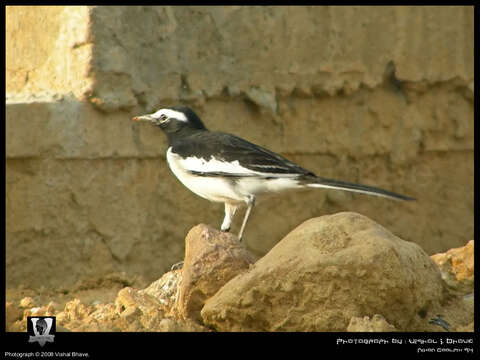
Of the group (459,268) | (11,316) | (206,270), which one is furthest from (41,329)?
(459,268)

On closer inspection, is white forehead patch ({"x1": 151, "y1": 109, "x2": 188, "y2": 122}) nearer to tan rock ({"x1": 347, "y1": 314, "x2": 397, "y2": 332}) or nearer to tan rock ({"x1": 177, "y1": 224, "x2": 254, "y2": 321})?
tan rock ({"x1": 177, "y1": 224, "x2": 254, "y2": 321})

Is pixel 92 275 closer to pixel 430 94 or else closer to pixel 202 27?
pixel 202 27

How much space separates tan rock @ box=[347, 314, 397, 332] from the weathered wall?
381 centimetres

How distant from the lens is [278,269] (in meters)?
5.53

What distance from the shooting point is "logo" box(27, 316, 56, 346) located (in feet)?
17.6

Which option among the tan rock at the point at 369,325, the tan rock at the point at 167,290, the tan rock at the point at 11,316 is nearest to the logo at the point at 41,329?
the tan rock at the point at 11,316

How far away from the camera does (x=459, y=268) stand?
6.62 meters

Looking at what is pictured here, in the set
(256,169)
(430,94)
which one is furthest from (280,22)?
(256,169)

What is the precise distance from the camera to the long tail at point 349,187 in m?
6.84

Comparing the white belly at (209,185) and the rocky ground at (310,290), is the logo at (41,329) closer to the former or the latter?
the rocky ground at (310,290)

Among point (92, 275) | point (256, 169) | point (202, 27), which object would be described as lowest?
point (92, 275)

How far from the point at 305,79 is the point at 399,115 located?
1.33m

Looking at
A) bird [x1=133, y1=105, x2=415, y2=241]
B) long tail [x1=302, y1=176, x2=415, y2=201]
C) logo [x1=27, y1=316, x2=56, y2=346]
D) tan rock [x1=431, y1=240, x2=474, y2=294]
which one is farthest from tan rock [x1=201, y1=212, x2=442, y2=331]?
bird [x1=133, y1=105, x2=415, y2=241]

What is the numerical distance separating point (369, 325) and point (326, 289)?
36cm
